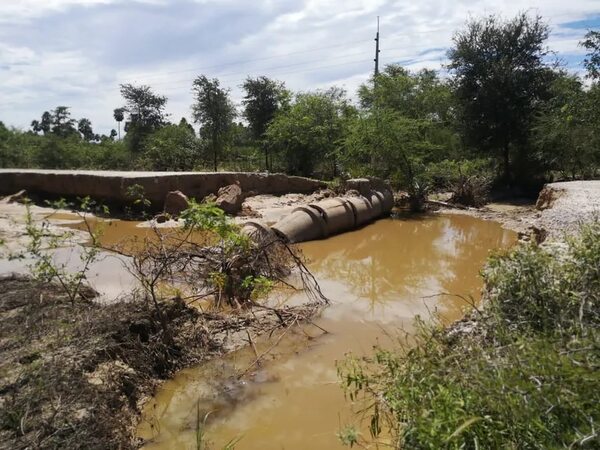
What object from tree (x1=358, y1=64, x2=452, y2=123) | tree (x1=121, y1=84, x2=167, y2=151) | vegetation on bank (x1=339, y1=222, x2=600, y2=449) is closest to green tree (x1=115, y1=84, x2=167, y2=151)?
tree (x1=121, y1=84, x2=167, y2=151)

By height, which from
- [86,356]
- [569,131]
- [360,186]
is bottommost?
[86,356]

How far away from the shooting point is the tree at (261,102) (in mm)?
22609

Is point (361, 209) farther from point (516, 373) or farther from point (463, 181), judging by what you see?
point (516, 373)

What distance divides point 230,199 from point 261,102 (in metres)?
11.4

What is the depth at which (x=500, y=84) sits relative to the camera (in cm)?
1627

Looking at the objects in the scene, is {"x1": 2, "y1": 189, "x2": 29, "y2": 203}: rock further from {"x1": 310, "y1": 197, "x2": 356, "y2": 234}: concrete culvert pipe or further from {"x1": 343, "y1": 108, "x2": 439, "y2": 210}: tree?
{"x1": 343, "y1": 108, "x2": 439, "y2": 210}: tree

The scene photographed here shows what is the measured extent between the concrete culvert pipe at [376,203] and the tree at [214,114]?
965 centimetres

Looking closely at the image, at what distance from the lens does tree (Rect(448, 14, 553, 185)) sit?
53.6 ft

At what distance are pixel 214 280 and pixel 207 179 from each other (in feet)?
29.2

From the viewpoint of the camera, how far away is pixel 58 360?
3363 millimetres

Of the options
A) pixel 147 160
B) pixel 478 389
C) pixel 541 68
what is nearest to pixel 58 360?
pixel 478 389

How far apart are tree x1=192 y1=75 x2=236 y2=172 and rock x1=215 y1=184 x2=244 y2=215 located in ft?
26.2

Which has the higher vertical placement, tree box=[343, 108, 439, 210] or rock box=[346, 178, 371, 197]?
tree box=[343, 108, 439, 210]

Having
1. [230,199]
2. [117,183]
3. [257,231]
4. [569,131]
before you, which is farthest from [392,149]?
[117,183]
